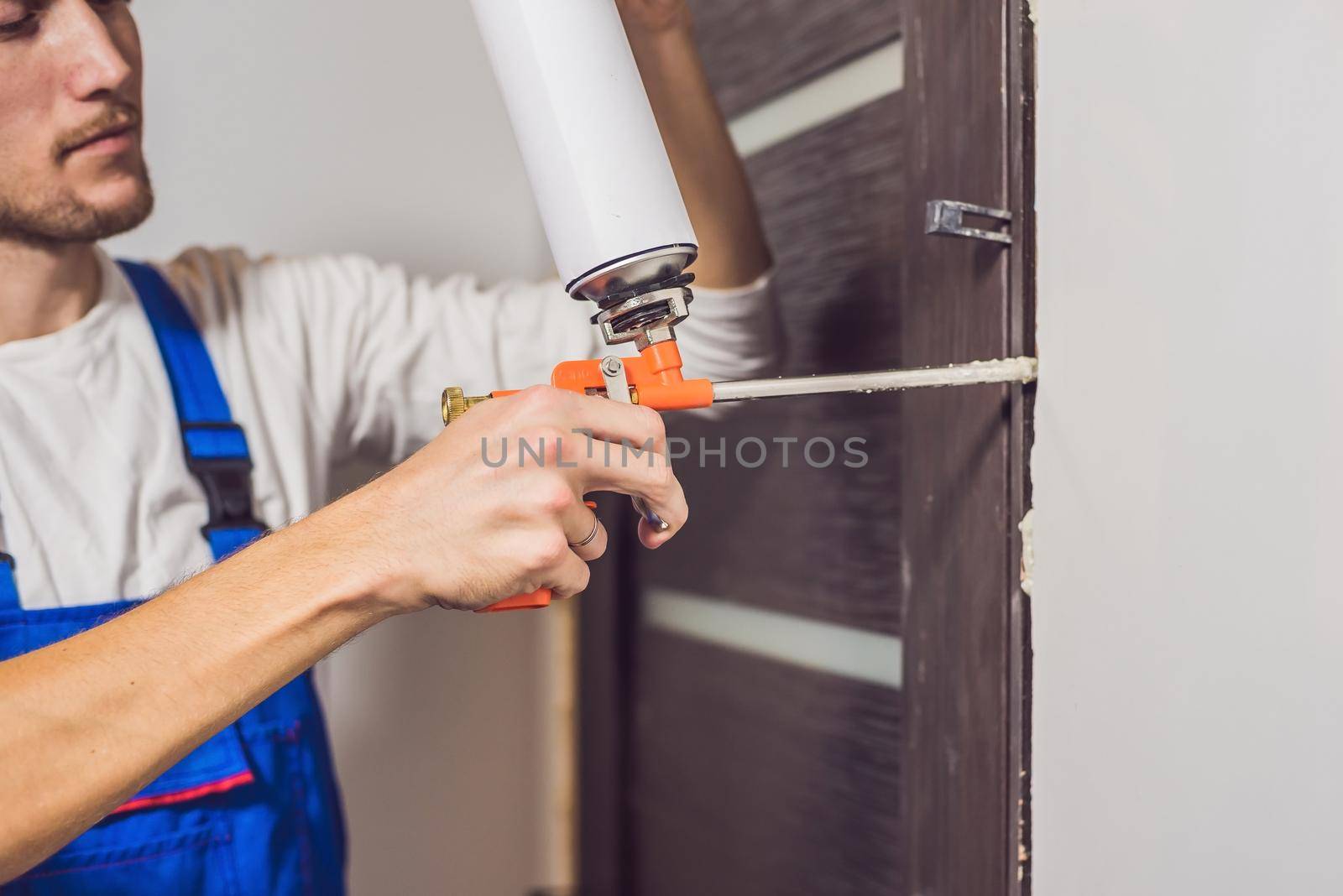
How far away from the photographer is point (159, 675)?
1.44 ft

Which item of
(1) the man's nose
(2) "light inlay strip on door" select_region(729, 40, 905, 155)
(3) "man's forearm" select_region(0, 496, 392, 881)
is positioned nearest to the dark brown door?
(2) "light inlay strip on door" select_region(729, 40, 905, 155)

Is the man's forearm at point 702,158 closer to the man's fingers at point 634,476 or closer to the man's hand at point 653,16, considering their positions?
the man's hand at point 653,16

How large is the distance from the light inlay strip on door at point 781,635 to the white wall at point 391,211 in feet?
0.85

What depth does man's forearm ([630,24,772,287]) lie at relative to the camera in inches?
27.6

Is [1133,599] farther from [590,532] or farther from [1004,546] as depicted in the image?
[590,532]

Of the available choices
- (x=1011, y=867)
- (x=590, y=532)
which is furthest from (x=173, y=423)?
(x=1011, y=867)

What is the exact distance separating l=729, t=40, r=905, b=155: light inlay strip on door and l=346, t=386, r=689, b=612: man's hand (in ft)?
1.15

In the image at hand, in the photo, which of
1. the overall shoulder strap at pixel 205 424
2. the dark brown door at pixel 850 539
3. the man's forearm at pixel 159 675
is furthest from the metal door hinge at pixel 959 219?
the overall shoulder strap at pixel 205 424

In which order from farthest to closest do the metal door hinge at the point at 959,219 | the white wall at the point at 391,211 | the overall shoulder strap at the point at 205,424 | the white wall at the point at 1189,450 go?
the white wall at the point at 391,211 → the overall shoulder strap at the point at 205,424 → the metal door hinge at the point at 959,219 → the white wall at the point at 1189,450

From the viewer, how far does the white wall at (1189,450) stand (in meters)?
0.40

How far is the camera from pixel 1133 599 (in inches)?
19.1

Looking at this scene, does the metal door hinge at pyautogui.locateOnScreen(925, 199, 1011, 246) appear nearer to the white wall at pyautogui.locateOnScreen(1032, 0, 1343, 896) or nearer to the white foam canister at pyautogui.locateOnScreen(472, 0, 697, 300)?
the white wall at pyautogui.locateOnScreen(1032, 0, 1343, 896)

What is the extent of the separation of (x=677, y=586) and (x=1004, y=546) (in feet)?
1.72

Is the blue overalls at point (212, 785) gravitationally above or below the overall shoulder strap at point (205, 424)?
below
